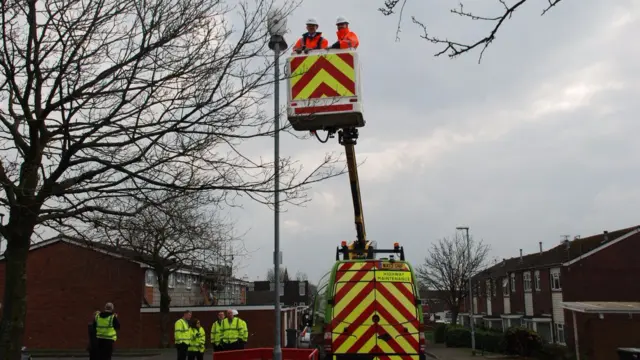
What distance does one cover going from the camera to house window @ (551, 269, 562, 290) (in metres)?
38.6

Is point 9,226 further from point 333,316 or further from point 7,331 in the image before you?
point 333,316

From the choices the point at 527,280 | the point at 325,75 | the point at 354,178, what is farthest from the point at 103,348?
the point at 527,280

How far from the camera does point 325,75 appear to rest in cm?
819

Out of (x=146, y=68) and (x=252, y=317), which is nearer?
(x=146, y=68)

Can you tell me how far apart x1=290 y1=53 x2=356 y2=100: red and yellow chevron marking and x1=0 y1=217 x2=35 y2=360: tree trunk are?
373cm

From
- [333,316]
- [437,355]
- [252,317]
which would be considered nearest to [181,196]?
[333,316]

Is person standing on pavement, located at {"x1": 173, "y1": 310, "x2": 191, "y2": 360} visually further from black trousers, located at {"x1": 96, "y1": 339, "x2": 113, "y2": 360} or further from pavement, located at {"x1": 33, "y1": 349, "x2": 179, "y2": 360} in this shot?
pavement, located at {"x1": 33, "y1": 349, "x2": 179, "y2": 360}

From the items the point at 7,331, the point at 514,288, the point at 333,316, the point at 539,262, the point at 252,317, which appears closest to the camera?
the point at 7,331

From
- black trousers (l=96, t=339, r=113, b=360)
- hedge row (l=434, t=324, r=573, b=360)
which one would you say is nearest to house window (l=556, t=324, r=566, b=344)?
hedge row (l=434, t=324, r=573, b=360)

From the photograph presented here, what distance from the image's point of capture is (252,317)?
2973 centimetres

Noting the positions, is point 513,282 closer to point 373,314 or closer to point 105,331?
point 373,314

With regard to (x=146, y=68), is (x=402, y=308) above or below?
below

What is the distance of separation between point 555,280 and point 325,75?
Answer: 35.3 meters

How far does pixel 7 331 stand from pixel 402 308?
19.2 feet
